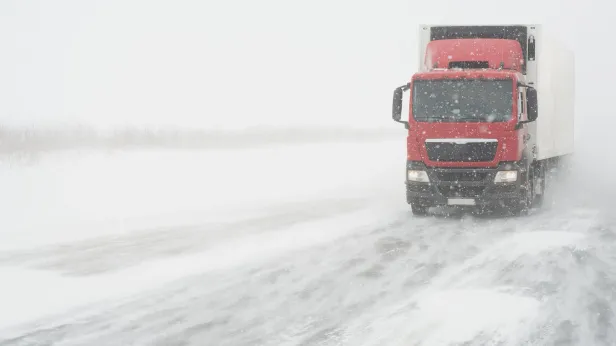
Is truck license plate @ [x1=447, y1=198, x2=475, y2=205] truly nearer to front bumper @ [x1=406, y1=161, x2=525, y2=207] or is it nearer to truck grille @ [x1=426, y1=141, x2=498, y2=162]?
front bumper @ [x1=406, y1=161, x2=525, y2=207]

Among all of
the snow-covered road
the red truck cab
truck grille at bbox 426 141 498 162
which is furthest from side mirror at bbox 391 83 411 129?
the snow-covered road

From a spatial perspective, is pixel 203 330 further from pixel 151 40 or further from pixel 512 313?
pixel 151 40

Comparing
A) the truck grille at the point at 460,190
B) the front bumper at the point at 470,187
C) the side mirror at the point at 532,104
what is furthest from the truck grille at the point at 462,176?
the side mirror at the point at 532,104

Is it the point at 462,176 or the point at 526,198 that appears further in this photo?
the point at 526,198

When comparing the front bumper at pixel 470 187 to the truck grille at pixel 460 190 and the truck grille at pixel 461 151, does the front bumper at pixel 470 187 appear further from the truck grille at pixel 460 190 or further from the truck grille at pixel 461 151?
the truck grille at pixel 461 151

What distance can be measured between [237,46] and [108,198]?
254 feet

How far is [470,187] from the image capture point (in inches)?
562

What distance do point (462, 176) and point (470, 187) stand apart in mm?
247

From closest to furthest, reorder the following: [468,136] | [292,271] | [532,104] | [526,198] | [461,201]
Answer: [292,271] < [468,136] < [532,104] < [461,201] < [526,198]

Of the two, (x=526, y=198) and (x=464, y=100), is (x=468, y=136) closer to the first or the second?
(x=464, y=100)

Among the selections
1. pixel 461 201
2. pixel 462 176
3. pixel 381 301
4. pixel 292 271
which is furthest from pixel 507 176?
pixel 381 301

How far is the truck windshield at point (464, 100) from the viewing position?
1411cm

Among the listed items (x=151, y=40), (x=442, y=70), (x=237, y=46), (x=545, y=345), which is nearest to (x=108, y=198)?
(x=442, y=70)

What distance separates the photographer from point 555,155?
17922 mm
